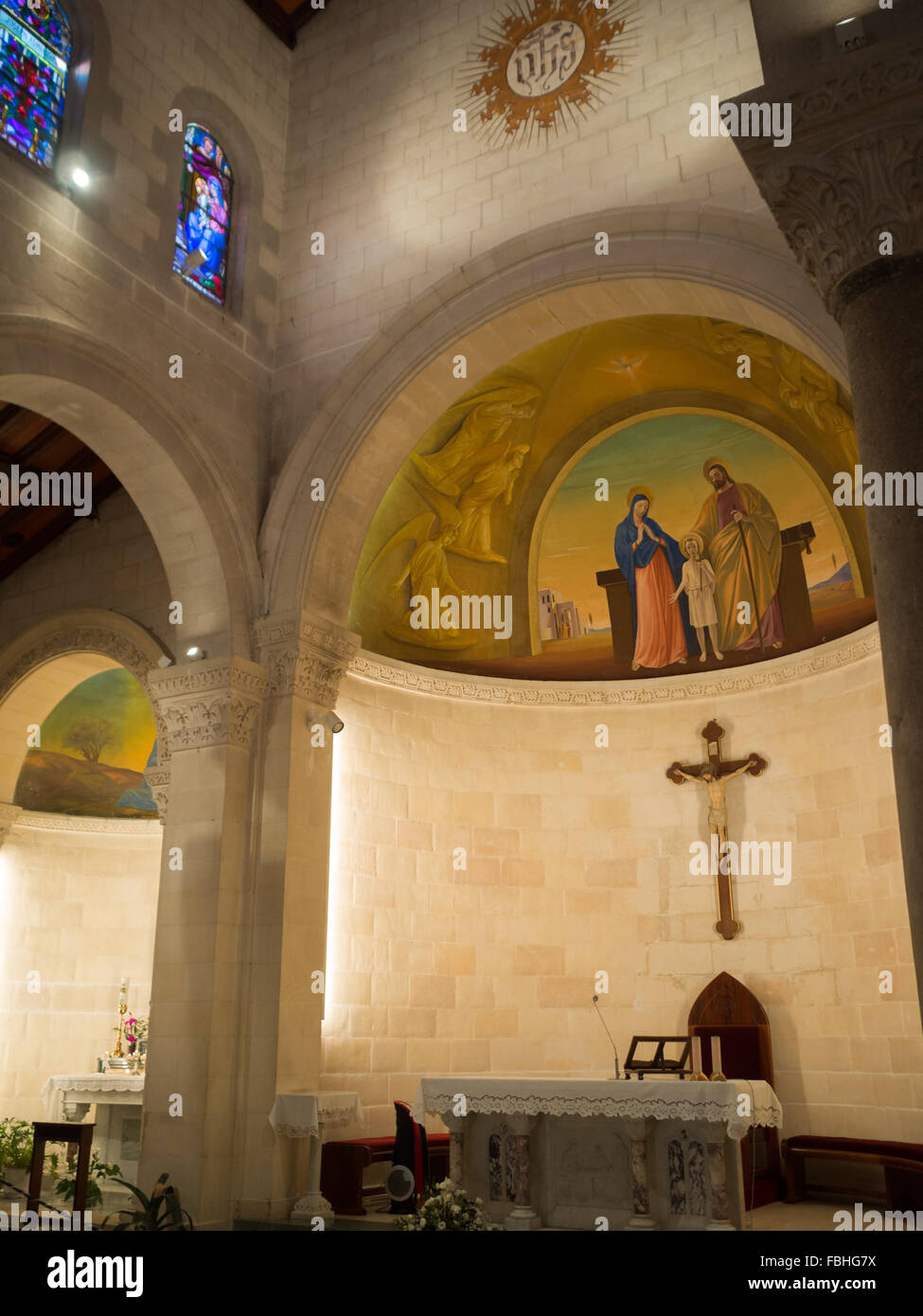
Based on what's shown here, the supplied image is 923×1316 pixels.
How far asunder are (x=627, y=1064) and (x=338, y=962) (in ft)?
13.0

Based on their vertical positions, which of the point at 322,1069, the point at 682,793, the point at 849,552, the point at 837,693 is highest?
the point at 849,552

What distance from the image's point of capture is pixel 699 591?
12.6m

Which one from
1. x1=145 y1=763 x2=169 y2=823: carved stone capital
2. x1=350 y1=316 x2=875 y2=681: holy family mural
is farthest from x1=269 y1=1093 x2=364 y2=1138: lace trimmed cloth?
x1=350 y1=316 x2=875 y2=681: holy family mural

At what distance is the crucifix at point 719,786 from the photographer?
11695 mm

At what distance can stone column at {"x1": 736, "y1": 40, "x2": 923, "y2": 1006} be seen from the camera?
13.4 feet

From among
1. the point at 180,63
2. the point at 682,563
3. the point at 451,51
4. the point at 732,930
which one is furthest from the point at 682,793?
the point at 180,63

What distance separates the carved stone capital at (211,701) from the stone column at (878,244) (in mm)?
6545

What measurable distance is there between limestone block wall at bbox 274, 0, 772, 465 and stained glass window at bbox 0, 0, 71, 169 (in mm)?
2803

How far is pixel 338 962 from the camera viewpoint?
11.1 metres

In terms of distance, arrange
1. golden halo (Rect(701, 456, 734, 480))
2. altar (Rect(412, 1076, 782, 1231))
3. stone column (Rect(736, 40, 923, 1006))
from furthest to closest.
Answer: golden halo (Rect(701, 456, 734, 480)) < altar (Rect(412, 1076, 782, 1231)) < stone column (Rect(736, 40, 923, 1006))

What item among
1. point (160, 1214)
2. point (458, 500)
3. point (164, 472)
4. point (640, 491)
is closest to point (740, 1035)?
point (160, 1214)

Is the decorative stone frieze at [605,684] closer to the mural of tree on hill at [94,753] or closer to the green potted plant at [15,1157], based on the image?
the mural of tree on hill at [94,753]

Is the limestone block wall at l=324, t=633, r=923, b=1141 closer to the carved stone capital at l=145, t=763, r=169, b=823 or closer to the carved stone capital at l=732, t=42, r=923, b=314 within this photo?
the carved stone capital at l=145, t=763, r=169, b=823

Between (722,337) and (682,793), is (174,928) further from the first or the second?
(722,337)
